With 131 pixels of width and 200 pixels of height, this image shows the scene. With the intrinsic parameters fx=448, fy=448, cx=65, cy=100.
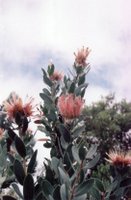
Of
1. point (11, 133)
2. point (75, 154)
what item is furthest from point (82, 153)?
point (11, 133)

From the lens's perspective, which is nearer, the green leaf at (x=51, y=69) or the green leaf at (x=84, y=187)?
the green leaf at (x=84, y=187)

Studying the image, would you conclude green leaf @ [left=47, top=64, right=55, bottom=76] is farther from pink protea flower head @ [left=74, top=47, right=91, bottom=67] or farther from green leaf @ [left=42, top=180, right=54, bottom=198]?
green leaf @ [left=42, top=180, right=54, bottom=198]

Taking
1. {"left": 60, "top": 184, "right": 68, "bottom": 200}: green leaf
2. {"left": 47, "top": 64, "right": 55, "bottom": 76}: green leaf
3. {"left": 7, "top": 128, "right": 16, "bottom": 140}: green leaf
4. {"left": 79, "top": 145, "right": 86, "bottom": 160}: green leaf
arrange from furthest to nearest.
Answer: {"left": 47, "top": 64, "right": 55, "bottom": 76}: green leaf → {"left": 7, "top": 128, "right": 16, "bottom": 140}: green leaf → {"left": 79, "top": 145, "right": 86, "bottom": 160}: green leaf → {"left": 60, "top": 184, "right": 68, "bottom": 200}: green leaf

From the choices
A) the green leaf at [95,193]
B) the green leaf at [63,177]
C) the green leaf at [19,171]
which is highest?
the green leaf at [19,171]

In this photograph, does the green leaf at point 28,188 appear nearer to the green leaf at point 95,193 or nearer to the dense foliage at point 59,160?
the dense foliage at point 59,160

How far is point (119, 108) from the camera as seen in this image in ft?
80.6

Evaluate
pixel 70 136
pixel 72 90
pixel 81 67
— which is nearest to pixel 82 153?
pixel 70 136

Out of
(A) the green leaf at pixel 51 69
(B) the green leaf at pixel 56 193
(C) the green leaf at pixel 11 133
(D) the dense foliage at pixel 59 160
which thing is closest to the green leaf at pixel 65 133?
(D) the dense foliage at pixel 59 160

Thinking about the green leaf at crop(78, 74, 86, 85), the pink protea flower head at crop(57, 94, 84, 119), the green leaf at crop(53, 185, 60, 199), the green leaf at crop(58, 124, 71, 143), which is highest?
the green leaf at crop(78, 74, 86, 85)

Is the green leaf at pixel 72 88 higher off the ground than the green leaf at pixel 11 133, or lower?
higher

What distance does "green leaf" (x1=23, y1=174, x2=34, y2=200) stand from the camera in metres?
1.93

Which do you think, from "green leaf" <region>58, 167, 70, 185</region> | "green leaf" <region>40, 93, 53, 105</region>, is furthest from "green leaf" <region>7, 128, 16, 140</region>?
"green leaf" <region>40, 93, 53, 105</region>

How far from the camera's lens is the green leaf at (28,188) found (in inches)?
76.0

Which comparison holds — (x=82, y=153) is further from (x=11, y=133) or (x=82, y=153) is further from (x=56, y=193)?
(x=11, y=133)
